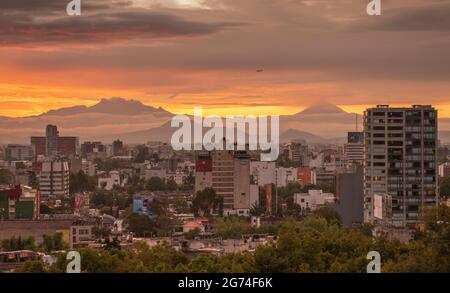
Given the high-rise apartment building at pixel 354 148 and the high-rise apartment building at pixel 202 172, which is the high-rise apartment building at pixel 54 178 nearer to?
the high-rise apartment building at pixel 202 172

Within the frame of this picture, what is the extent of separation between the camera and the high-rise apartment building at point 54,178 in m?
17.2

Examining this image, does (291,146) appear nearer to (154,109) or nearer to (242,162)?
(242,162)

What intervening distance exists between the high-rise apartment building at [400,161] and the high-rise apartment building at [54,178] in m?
5.39

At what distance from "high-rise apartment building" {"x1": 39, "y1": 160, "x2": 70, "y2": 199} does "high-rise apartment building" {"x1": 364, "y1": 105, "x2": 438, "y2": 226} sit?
5391mm

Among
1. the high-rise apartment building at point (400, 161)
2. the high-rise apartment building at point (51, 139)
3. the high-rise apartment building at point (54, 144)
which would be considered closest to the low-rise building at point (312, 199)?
the high-rise apartment building at point (400, 161)

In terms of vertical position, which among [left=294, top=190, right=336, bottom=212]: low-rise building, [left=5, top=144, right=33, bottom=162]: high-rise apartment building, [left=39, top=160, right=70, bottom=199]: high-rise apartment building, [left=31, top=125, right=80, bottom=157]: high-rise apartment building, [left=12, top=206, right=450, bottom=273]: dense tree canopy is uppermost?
[left=31, top=125, right=80, bottom=157]: high-rise apartment building

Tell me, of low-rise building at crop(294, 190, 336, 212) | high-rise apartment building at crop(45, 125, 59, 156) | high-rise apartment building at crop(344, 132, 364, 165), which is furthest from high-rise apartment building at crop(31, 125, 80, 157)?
high-rise apartment building at crop(344, 132, 364, 165)

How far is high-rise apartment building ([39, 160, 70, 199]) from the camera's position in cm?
1720

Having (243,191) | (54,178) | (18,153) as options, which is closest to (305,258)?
(243,191)

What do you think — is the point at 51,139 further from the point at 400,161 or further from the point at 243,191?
the point at 400,161

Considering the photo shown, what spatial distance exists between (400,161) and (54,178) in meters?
6.39

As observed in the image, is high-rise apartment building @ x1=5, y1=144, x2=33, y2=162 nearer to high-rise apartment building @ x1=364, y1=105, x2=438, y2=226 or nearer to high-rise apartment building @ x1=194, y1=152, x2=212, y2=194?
high-rise apartment building @ x1=194, y1=152, x2=212, y2=194

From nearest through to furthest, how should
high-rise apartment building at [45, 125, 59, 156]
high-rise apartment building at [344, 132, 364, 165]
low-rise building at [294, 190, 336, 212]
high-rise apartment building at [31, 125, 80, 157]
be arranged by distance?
high-rise apartment building at [45, 125, 59, 156]
high-rise apartment building at [31, 125, 80, 157]
high-rise apartment building at [344, 132, 364, 165]
low-rise building at [294, 190, 336, 212]
